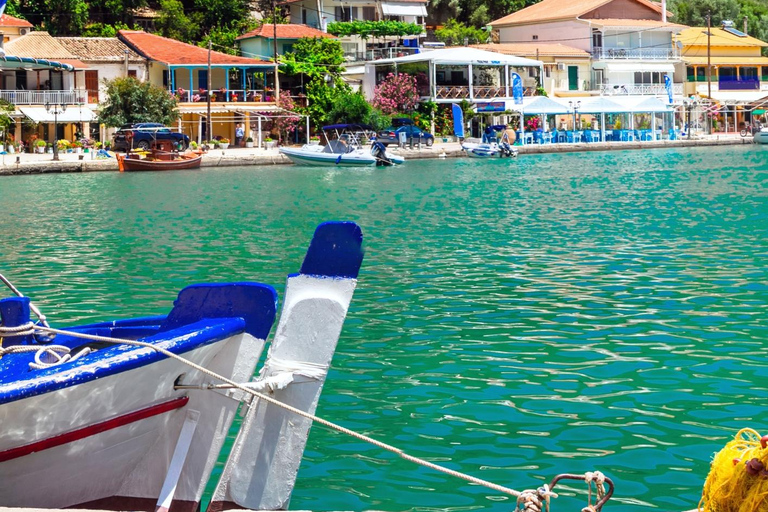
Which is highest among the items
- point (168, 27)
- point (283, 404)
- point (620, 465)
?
point (168, 27)

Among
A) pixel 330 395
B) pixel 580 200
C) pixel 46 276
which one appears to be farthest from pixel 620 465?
pixel 580 200

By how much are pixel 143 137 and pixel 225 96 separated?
29.4 ft

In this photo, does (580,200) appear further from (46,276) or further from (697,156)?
(697,156)

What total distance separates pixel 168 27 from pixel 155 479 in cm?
6315

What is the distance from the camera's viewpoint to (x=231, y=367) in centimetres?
550

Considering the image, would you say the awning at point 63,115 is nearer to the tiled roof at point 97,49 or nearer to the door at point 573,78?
the tiled roof at point 97,49

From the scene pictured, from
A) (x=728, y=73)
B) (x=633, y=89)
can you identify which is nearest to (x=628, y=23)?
(x=633, y=89)

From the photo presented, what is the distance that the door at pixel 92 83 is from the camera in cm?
5538

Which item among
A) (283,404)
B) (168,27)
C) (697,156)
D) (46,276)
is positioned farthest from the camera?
(168,27)

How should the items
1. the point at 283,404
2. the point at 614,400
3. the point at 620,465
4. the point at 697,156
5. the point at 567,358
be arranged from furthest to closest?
the point at 697,156, the point at 567,358, the point at 614,400, the point at 620,465, the point at 283,404

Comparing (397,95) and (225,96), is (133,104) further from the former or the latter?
(397,95)

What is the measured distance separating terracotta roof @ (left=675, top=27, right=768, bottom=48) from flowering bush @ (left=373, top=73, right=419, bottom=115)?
25.6m

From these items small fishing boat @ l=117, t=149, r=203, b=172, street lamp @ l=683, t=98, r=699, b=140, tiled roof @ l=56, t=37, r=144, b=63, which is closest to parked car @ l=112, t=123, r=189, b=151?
small fishing boat @ l=117, t=149, r=203, b=172

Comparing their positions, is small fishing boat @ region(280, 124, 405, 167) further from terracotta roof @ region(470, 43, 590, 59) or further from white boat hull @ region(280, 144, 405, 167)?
terracotta roof @ region(470, 43, 590, 59)
